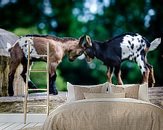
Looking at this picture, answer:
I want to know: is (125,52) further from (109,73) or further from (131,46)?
(109,73)

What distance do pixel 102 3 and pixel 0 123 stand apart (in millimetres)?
2635

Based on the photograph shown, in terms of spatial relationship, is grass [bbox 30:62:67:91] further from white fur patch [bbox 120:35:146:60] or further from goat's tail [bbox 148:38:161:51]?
goat's tail [bbox 148:38:161:51]

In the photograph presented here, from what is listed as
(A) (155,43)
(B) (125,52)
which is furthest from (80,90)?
(A) (155,43)

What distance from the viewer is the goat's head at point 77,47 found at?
19.5 feet

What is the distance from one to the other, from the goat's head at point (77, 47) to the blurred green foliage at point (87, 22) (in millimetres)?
84

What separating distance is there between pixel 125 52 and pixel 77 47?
806 millimetres

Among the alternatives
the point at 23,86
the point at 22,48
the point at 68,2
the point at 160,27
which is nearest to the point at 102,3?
the point at 68,2

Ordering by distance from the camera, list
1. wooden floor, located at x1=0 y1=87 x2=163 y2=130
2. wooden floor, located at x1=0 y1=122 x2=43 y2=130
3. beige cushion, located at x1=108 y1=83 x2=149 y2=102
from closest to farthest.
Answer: beige cushion, located at x1=108 y1=83 x2=149 y2=102, wooden floor, located at x1=0 y1=122 x2=43 y2=130, wooden floor, located at x1=0 y1=87 x2=163 y2=130

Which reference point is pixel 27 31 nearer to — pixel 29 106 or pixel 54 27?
pixel 54 27

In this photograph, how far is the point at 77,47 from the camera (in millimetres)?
5961

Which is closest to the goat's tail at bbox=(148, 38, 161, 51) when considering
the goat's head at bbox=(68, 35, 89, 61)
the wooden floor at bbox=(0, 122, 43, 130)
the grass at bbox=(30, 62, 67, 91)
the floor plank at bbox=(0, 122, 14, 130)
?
the goat's head at bbox=(68, 35, 89, 61)

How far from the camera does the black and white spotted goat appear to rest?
5.88m

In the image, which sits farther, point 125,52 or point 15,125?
point 125,52

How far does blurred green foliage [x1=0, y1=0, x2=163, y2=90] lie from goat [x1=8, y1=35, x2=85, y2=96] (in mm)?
98
